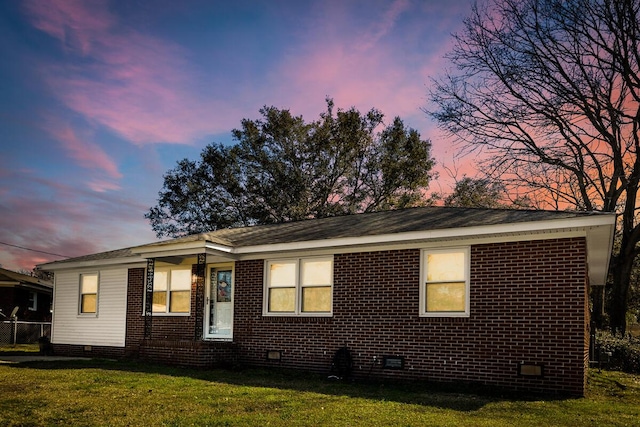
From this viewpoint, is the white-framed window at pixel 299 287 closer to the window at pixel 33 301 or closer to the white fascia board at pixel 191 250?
the white fascia board at pixel 191 250

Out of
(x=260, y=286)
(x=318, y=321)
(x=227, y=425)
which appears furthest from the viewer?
(x=260, y=286)

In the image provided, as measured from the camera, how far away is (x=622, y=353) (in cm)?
1844

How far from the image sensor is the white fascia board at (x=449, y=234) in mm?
10648

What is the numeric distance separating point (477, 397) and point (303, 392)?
3.07 metres

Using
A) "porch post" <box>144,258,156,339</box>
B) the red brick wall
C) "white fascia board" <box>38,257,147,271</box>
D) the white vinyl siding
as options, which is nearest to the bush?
the red brick wall

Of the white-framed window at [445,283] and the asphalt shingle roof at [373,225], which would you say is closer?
the asphalt shingle roof at [373,225]

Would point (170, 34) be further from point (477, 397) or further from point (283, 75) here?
point (477, 397)

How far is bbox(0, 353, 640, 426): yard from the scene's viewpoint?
8094mm

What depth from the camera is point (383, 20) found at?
15.4m

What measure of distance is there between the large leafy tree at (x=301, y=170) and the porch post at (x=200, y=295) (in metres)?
21.2

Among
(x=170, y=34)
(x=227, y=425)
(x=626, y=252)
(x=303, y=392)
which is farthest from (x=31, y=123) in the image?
(x=626, y=252)

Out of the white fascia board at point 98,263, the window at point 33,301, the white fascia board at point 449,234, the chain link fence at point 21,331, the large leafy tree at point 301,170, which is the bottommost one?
the chain link fence at point 21,331

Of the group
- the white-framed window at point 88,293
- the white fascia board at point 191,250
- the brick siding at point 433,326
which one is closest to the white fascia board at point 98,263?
the white-framed window at point 88,293

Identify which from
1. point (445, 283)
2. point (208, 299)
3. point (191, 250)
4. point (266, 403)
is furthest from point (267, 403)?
point (208, 299)
